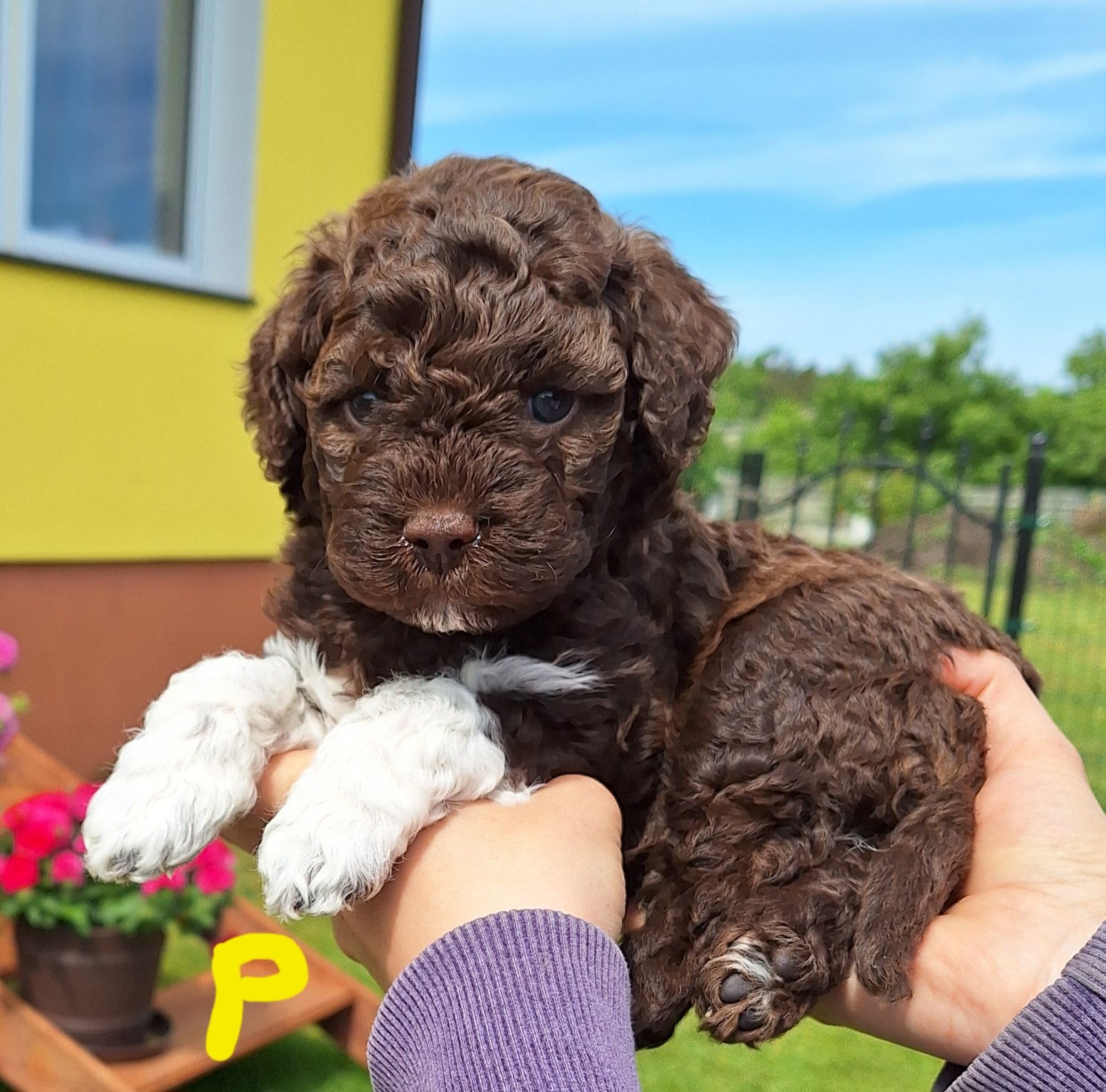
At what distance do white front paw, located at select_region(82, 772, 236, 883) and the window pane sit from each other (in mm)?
5408

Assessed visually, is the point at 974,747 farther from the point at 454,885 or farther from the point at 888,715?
the point at 454,885

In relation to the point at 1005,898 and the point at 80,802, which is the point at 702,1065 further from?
the point at 1005,898

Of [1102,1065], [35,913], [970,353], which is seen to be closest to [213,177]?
[35,913]

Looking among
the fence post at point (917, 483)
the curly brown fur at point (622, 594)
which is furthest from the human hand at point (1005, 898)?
the fence post at point (917, 483)

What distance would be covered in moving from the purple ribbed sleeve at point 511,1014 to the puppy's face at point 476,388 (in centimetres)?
54

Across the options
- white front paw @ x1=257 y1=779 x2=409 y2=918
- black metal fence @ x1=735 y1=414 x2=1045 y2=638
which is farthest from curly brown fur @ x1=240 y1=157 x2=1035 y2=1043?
black metal fence @ x1=735 y1=414 x2=1045 y2=638

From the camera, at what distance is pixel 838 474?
30.6ft

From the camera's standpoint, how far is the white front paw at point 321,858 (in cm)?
173

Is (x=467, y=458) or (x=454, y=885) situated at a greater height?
(x=467, y=458)

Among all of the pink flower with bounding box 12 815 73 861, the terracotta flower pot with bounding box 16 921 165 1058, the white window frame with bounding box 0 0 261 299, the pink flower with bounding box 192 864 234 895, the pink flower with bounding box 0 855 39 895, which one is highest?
the white window frame with bounding box 0 0 261 299

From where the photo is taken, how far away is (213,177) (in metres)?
6.61

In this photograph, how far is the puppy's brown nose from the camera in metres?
1.73

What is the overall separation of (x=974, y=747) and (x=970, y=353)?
113ft

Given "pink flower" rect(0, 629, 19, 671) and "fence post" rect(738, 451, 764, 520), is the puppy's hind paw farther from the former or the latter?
"fence post" rect(738, 451, 764, 520)
